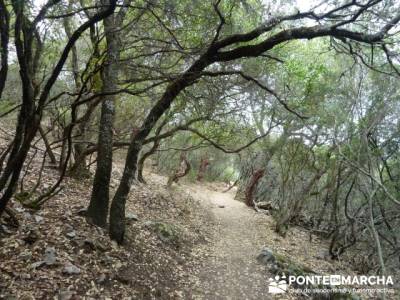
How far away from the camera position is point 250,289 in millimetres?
5473

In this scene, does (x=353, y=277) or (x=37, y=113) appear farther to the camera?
(x=353, y=277)

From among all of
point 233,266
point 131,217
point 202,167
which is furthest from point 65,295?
point 202,167

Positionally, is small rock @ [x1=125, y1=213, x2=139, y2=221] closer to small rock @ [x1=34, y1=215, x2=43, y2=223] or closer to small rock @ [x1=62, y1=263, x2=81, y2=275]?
small rock @ [x1=34, y1=215, x2=43, y2=223]

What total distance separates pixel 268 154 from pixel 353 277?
6.26 meters

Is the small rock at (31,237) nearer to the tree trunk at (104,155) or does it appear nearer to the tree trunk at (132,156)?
the tree trunk at (104,155)

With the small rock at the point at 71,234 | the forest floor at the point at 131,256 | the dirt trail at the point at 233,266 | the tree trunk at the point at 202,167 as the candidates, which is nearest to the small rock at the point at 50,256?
the forest floor at the point at 131,256

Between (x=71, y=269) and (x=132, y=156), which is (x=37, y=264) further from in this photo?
(x=132, y=156)

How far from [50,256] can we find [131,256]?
140 cm

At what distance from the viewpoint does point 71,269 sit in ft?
12.3

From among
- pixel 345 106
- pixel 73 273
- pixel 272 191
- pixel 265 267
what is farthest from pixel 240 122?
pixel 272 191

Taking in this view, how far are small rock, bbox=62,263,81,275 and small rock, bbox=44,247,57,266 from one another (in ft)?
0.57

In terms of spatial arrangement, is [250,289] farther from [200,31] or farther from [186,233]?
[200,31]

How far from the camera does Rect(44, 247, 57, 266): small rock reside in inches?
145

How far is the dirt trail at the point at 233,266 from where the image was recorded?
5.23m
